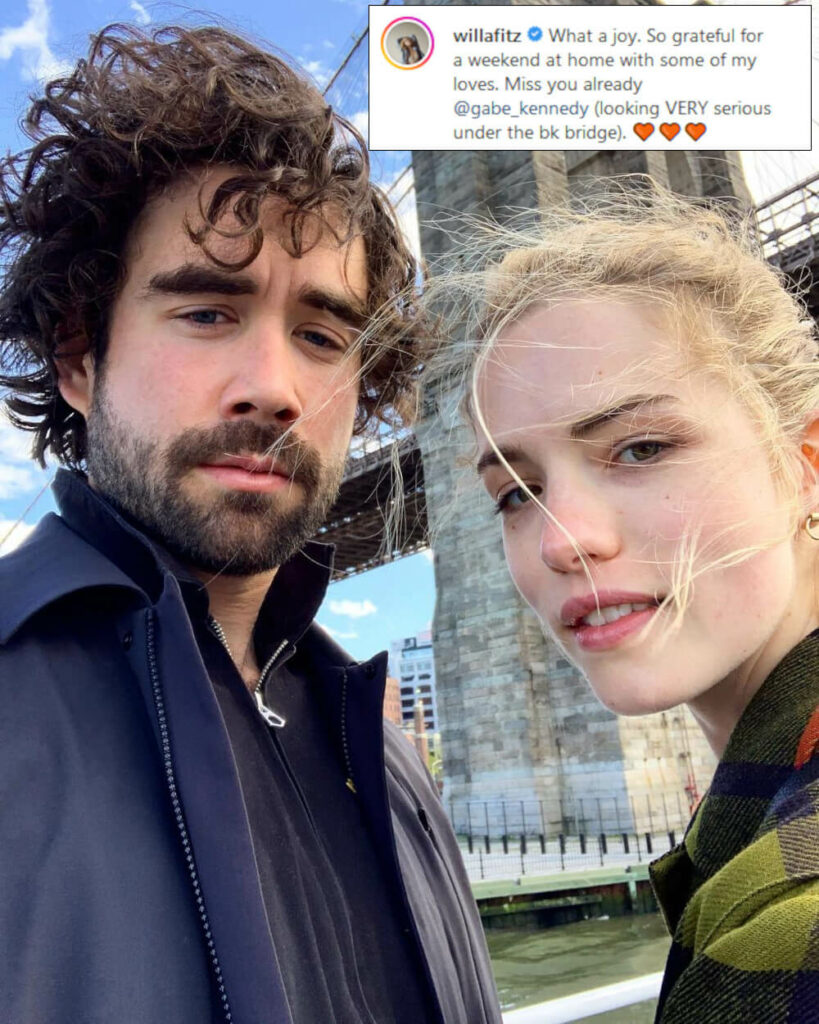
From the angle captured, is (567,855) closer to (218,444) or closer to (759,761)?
(218,444)

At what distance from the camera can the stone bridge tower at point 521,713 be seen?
39.7ft

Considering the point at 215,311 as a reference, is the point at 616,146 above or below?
above

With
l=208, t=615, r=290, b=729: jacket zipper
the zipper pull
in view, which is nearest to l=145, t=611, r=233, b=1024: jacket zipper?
l=208, t=615, r=290, b=729: jacket zipper

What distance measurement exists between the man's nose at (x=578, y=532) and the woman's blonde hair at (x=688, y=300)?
12 mm

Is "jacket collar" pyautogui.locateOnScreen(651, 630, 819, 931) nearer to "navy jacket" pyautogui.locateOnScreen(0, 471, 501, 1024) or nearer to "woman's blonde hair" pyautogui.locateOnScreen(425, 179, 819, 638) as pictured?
"woman's blonde hair" pyautogui.locateOnScreen(425, 179, 819, 638)

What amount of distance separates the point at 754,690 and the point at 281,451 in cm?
80

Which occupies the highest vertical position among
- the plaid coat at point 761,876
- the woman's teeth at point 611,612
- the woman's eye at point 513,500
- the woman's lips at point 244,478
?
the woman's lips at point 244,478

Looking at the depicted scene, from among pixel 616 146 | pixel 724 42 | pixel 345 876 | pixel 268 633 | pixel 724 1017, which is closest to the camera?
pixel 724 1017

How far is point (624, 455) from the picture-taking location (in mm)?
983

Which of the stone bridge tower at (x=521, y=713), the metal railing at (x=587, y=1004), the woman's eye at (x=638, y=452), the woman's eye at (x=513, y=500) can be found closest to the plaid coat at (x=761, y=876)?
the woman's eye at (x=638, y=452)

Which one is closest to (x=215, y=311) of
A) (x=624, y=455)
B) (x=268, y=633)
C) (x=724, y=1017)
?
(x=268, y=633)

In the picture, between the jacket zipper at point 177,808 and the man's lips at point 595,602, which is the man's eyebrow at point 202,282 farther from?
the man's lips at point 595,602

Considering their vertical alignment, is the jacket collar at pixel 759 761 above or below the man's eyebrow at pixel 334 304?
below

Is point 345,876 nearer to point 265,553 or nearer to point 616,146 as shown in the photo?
point 265,553
